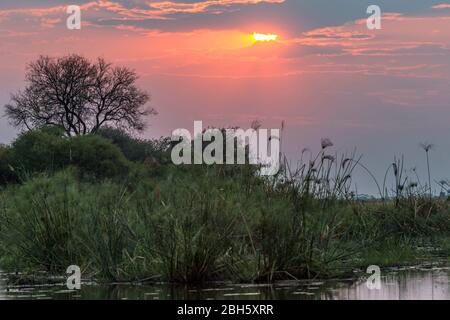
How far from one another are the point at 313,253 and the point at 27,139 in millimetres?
32205

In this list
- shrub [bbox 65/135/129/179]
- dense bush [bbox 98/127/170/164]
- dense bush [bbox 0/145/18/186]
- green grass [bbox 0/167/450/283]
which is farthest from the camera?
dense bush [bbox 98/127/170/164]

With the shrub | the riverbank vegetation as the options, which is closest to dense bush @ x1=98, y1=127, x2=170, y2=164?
the shrub

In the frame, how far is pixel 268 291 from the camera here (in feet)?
35.7

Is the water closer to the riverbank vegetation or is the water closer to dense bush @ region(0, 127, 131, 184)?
the riverbank vegetation

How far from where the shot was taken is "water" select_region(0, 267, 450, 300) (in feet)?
34.3

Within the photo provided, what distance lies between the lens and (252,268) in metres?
11.8

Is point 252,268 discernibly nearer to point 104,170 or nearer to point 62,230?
point 62,230

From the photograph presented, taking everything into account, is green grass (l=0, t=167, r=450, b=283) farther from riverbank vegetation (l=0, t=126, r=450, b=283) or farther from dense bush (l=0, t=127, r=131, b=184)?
dense bush (l=0, t=127, r=131, b=184)

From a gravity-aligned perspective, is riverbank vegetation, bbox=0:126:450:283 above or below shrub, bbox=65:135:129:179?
below

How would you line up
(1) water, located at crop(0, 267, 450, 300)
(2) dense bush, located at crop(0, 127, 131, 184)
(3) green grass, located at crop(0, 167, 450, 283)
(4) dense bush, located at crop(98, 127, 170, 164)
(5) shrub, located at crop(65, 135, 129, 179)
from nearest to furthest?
(1) water, located at crop(0, 267, 450, 300), (3) green grass, located at crop(0, 167, 450, 283), (2) dense bush, located at crop(0, 127, 131, 184), (5) shrub, located at crop(65, 135, 129, 179), (4) dense bush, located at crop(98, 127, 170, 164)

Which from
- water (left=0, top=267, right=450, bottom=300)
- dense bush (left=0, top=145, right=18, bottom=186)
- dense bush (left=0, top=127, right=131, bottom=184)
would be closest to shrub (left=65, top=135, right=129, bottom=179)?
dense bush (left=0, top=127, right=131, bottom=184)

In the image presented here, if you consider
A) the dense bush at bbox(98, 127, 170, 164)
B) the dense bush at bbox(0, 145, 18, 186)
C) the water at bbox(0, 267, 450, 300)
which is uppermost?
the dense bush at bbox(98, 127, 170, 164)

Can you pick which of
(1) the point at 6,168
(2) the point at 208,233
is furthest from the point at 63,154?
(2) the point at 208,233

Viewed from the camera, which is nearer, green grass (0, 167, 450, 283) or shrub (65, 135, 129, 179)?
green grass (0, 167, 450, 283)
